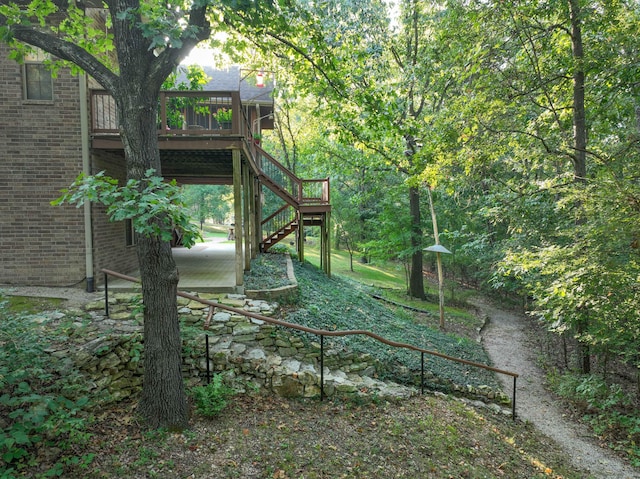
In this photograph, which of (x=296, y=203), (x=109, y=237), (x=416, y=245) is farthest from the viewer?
(x=416, y=245)

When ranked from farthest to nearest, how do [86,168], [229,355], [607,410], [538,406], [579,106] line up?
[579,106]
[538,406]
[86,168]
[607,410]
[229,355]

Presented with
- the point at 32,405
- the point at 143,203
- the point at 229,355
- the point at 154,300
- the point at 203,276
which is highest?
the point at 143,203

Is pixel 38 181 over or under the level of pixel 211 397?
over

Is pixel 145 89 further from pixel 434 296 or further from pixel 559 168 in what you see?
pixel 434 296

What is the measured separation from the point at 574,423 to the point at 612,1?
848 cm

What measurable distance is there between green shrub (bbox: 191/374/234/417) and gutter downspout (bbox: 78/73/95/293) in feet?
13.8

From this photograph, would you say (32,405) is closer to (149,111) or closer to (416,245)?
(149,111)

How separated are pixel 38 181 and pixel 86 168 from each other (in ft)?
3.12

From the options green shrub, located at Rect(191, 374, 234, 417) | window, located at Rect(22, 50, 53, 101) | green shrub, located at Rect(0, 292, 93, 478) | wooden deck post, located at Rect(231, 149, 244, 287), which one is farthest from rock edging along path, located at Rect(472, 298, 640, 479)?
window, located at Rect(22, 50, 53, 101)

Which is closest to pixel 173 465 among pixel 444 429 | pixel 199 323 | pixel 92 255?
pixel 199 323

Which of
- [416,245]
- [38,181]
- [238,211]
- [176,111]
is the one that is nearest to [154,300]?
[238,211]

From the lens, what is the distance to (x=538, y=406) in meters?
7.69

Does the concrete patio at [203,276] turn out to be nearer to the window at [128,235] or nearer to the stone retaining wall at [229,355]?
the stone retaining wall at [229,355]

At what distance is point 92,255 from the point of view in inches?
294
